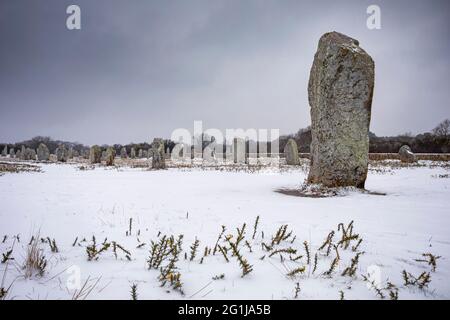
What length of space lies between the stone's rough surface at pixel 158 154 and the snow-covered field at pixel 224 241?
1216 cm

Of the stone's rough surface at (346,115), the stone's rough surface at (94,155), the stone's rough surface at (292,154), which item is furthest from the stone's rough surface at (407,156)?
the stone's rough surface at (94,155)

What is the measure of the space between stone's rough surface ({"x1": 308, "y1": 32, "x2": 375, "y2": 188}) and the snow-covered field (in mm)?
973

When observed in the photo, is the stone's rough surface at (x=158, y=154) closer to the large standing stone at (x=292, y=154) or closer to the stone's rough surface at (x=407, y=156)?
the large standing stone at (x=292, y=154)

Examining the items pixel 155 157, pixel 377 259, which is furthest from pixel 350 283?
pixel 155 157

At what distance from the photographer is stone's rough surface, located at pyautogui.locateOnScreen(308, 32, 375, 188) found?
738 centimetres

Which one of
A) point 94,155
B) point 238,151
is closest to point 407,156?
point 238,151

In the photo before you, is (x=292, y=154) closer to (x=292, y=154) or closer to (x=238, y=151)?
(x=292, y=154)

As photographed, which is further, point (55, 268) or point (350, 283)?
point (55, 268)

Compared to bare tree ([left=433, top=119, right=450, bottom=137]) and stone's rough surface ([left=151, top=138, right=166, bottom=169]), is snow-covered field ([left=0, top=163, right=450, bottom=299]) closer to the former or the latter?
stone's rough surface ([left=151, top=138, right=166, bottom=169])

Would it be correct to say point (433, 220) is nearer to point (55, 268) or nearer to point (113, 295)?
point (113, 295)

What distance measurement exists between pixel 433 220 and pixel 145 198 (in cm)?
553

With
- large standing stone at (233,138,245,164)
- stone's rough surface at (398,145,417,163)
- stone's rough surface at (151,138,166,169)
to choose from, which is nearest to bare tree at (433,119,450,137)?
stone's rough surface at (398,145,417,163)
